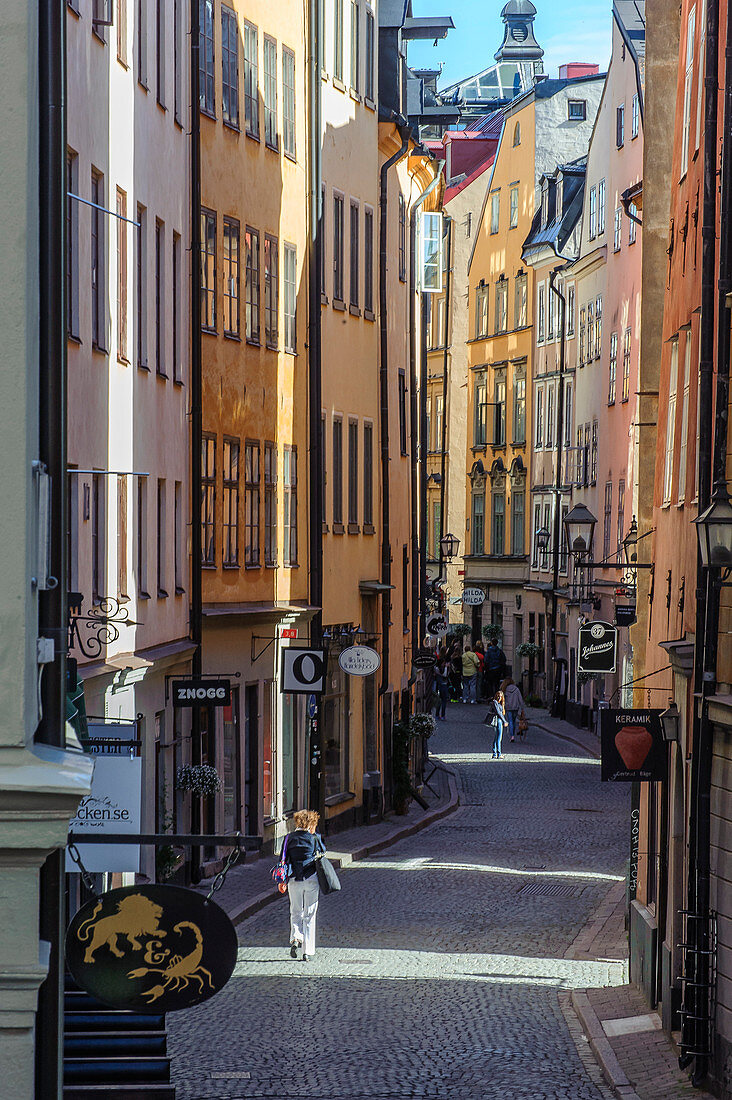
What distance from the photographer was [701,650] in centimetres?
1497

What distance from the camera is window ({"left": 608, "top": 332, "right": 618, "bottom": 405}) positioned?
51.4m

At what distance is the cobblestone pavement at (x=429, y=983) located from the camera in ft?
47.1

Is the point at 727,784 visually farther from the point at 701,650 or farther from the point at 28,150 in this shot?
the point at 28,150

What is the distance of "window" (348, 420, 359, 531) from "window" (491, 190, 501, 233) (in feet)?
128

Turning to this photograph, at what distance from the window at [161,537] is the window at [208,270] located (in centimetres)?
346

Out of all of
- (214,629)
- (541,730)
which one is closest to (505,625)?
(541,730)

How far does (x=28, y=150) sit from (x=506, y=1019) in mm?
11603

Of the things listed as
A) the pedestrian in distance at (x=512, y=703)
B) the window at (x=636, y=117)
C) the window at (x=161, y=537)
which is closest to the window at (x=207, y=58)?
the window at (x=161, y=537)

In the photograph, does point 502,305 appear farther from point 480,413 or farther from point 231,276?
point 231,276

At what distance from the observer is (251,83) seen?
27.8m

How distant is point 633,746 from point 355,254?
17.9 meters

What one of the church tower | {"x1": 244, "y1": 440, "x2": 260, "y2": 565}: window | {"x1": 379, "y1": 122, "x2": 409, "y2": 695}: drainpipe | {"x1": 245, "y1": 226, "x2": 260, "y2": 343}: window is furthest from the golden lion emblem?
the church tower

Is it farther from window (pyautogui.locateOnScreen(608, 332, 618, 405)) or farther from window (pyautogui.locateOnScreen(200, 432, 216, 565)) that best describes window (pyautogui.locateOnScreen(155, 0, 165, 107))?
window (pyautogui.locateOnScreen(608, 332, 618, 405))

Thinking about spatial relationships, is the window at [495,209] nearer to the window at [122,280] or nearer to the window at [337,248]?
the window at [337,248]
